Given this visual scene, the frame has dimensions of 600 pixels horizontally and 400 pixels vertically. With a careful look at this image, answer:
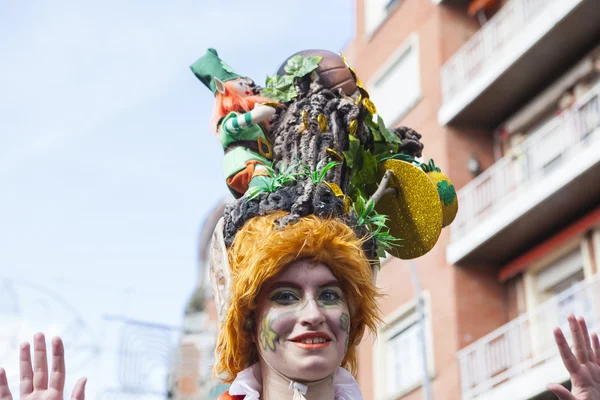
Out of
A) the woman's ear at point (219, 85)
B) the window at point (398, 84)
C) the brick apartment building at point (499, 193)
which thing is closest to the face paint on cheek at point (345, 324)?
the woman's ear at point (219, 85)

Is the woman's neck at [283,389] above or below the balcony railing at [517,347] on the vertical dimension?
below

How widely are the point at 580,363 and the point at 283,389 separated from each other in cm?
134

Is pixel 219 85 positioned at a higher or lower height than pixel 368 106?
higher

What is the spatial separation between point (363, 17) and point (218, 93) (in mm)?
17398

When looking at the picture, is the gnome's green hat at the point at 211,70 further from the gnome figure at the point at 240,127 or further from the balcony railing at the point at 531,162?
the balcony railing at the point at 531,162

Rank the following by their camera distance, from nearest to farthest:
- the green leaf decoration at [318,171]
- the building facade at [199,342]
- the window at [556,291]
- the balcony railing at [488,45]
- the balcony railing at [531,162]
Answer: the green leaf decoration at [318,171] < the window at [556,291] < the balcony railing at [531,162] < the balcony railing at [488,45] < the building facade at [199,342]

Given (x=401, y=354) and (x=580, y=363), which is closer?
(x=580, y=363)

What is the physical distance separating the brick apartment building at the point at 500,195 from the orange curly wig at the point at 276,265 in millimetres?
9712

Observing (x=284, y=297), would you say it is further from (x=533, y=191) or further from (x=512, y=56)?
(x=512, y=56)

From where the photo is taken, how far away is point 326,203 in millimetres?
4973

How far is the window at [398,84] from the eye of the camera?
2012 centimetres

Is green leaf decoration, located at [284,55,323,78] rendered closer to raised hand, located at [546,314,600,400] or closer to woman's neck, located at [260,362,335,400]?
woman's neck, located at [260,362,335,400]

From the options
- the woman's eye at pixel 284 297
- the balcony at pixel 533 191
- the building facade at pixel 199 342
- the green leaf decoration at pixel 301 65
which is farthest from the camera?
the building facade at pixel 199 342

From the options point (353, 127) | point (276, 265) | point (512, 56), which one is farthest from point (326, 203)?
point (512, 56)
